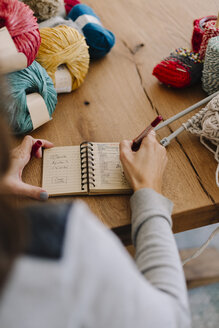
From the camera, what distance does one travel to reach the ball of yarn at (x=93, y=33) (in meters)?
0.95

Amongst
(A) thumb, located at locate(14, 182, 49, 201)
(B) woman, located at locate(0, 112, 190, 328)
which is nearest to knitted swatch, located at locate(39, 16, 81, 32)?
(A) thumb, located at locate(14, 182, 49, 201)

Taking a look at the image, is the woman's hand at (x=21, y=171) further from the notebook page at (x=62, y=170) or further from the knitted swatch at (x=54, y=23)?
the knitted swatch at (x=54, y=23)

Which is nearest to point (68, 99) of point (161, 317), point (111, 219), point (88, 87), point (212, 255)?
point (88, 87)

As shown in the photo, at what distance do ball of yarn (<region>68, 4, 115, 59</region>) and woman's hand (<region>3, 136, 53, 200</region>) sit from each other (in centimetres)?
37

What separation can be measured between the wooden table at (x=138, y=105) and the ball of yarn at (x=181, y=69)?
32mm

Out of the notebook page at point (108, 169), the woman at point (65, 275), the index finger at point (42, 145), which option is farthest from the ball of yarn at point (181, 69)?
the woman at point (65, 275)

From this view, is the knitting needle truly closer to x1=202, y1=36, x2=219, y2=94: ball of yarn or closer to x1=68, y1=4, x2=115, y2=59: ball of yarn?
x1=202, y1=36, x2=219, y2=94: ball of yarn

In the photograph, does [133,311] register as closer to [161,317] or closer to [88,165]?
[161,317]

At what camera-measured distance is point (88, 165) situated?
729 millimetres

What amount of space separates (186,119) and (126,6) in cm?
59

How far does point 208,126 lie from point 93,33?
44 cm

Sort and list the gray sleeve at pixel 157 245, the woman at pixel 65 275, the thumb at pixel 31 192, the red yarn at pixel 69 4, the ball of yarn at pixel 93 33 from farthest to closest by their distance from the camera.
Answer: the red yarn at pixel 69 4
the ball of yarn at pixel 93 33
the thumb at pixel 31 192
the gray sleeve at pixel 157 245
the woman at pixel 65 275

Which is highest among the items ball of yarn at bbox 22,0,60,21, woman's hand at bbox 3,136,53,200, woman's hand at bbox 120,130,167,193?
ball of yarn at bbox 22,0,60,21

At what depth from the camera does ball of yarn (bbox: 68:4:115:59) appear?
3.12ft
